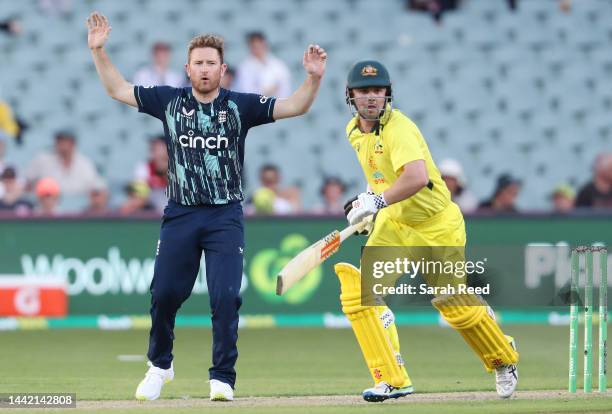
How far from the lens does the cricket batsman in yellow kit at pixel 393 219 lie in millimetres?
7074

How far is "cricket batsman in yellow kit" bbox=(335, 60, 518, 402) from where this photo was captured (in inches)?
279

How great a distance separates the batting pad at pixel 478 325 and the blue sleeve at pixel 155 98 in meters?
1.91

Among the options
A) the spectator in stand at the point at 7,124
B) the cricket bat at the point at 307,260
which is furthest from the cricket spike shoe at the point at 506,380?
the spectator in stand at the point at 7,124

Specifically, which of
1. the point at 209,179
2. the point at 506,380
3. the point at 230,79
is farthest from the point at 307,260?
the point at 230,79

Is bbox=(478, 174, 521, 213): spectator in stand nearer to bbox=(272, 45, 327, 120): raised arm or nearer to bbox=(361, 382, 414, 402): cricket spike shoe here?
bbox=(361, 382, 414, 402): cricket spike shoe

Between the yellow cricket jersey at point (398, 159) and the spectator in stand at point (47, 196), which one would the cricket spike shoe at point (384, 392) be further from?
the spectator in stand at point (47, 196)

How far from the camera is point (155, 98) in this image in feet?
23.9

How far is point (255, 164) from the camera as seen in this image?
15180 mm

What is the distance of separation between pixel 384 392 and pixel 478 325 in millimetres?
659

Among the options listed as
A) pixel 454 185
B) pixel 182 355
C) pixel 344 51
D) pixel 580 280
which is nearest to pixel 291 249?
pixel 454 185

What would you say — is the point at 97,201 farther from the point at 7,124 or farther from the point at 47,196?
the point at 7,124

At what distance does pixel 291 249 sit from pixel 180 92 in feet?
18.2

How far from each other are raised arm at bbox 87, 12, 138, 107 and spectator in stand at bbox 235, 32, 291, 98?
744cm

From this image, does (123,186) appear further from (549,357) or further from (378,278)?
(378,278)
